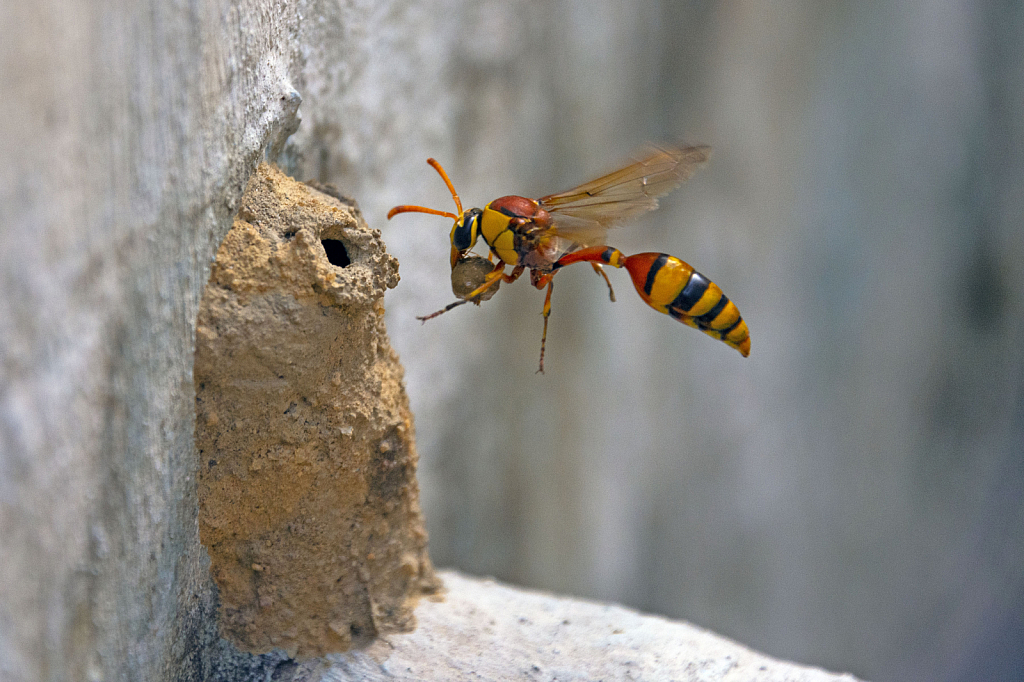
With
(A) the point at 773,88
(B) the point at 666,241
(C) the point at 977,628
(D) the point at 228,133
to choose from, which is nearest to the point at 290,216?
(D) the point at 228,133

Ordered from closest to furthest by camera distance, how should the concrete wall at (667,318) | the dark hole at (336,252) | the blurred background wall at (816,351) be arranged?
the concrete wall at (667,318)
the dark hole at (336,252)
the blurred background wall at (816,351)

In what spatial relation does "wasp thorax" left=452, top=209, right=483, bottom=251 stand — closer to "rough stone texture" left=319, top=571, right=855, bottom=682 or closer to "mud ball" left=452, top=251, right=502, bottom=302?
"mud ball" left=452, top=251, right=502, bottom=302

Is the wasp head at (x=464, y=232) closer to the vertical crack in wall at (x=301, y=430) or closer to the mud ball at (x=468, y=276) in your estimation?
the mud ball at (x=468, y=276)

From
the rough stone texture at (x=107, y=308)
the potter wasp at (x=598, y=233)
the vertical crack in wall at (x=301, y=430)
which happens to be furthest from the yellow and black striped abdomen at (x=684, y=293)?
the rough stone texture at (x=107, y=308)

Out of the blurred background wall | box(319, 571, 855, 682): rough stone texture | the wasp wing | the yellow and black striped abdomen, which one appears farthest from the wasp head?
the blurred background wall

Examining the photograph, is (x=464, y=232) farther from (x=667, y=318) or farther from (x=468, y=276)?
(x=667, y=318)

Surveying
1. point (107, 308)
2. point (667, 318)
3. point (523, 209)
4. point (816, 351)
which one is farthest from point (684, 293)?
point (816, 351)
